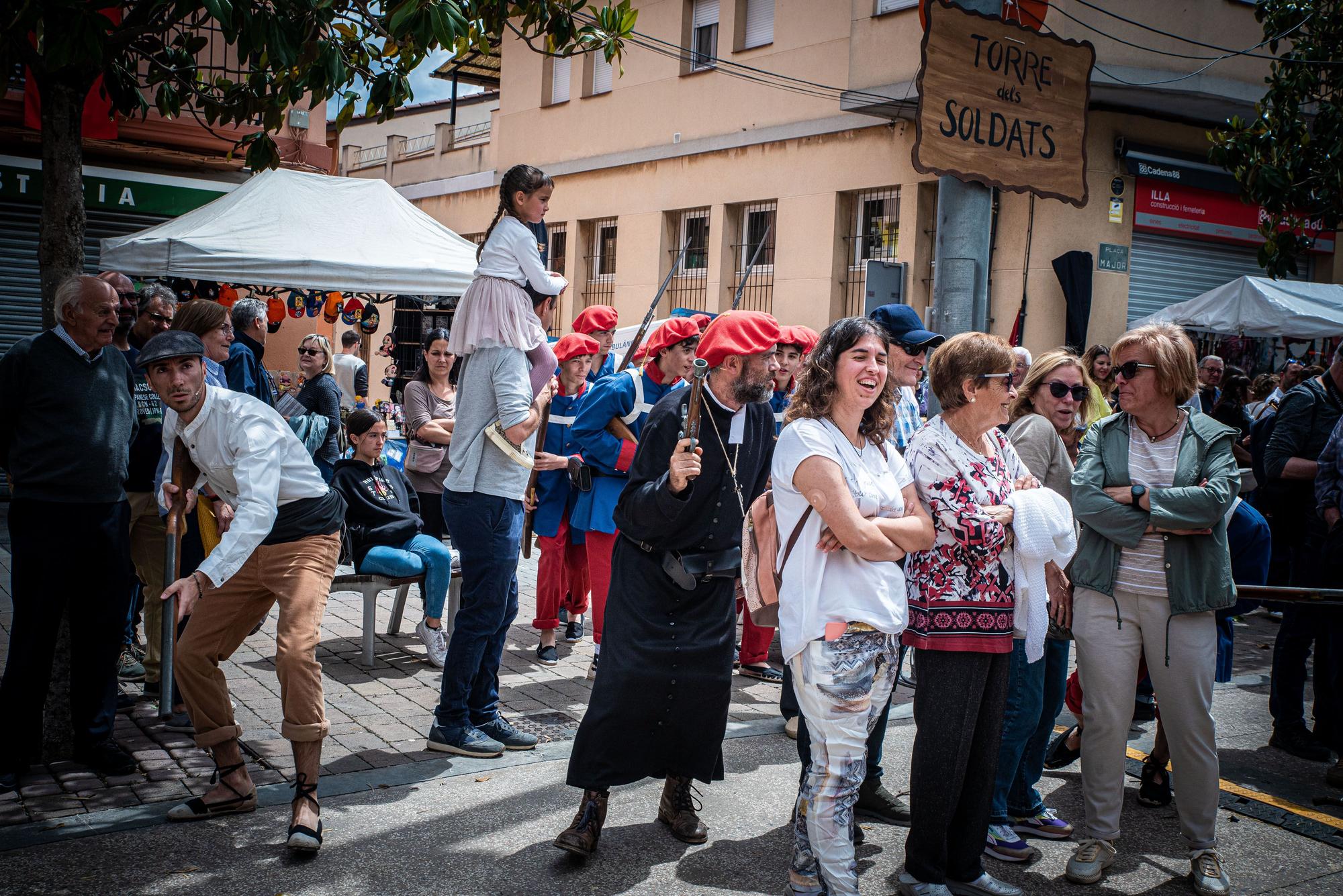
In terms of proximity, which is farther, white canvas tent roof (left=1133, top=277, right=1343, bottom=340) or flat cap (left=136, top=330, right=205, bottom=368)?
white canvas tent roof (left=1133, top=277, right=1343, bottom=340)

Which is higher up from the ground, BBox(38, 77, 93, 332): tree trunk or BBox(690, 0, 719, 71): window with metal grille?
BBox(690, 0, 719, 71): window with metal grille

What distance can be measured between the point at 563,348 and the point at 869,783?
4.08m

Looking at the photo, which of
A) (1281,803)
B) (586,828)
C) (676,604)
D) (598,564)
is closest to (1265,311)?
(1281,803)

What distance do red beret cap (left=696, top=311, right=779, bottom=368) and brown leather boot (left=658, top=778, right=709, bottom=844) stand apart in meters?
1.64

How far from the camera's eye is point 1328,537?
618 centimetres

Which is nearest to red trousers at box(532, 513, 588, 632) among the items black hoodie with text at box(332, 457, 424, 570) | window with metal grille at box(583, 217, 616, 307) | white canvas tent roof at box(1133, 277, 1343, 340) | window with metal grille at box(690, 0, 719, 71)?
black hoodie with text at box(332, 457, 424, 570)

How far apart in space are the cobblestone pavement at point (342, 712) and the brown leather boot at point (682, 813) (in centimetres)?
127

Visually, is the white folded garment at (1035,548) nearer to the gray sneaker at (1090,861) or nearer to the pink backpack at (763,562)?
the pink backpack at (763,562)

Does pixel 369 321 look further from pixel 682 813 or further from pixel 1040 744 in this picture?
pixel 1040 744

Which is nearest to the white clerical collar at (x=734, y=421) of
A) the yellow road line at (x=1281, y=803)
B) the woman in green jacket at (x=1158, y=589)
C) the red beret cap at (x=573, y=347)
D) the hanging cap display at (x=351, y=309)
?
the woman in green jacket at (x=1158, y=589)

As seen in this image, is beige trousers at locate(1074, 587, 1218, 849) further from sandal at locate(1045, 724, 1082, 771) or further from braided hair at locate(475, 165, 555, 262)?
braided hair at locate(475, 165, 555, 262)

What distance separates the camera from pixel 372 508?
7203 millimetres

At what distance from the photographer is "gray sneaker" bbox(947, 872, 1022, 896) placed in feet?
13.3

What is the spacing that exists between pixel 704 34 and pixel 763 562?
716 inches
